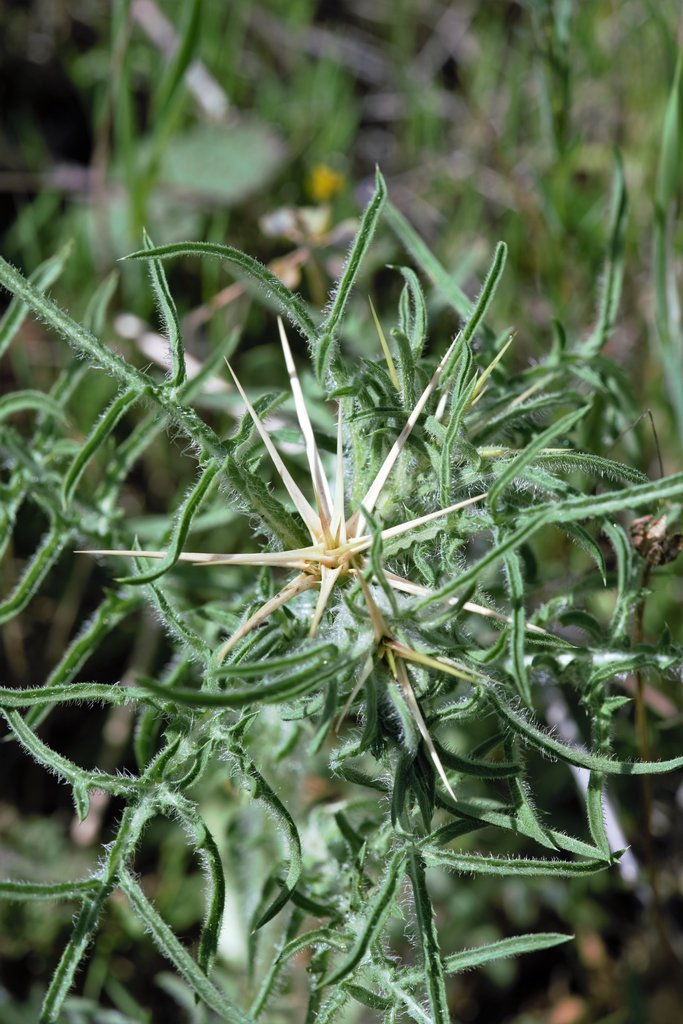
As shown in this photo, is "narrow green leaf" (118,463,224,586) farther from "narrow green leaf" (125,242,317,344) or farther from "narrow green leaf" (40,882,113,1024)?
"narrow green leaf" (40,882,113,1024)

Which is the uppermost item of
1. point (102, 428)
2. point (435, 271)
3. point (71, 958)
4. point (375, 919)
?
point (435, 271)

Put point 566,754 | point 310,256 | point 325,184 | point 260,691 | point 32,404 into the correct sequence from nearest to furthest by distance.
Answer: point 260,691 → point 566,754 → point 32,404 → point 310,256 → point 325,184

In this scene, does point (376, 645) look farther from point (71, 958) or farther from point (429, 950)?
point (71, 958)

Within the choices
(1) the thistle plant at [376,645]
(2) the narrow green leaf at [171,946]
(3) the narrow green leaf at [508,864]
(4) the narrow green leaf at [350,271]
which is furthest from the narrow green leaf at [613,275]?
(2) the narrow green leaf at [171,946]

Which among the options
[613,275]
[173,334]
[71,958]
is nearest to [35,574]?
[173,334]

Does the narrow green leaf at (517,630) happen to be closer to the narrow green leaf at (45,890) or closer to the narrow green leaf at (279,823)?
the narrow green leaf at (279,823)

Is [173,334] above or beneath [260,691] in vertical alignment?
above

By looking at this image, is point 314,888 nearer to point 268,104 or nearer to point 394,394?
point 394,394

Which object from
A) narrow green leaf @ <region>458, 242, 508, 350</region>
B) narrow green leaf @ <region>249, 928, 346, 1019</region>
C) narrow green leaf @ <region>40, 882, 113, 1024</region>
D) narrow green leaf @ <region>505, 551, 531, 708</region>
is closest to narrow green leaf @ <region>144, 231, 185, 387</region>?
narrow green leaf @ <region>458, 242, 508, 350</region>
